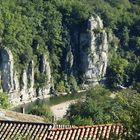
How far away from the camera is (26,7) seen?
467 feet

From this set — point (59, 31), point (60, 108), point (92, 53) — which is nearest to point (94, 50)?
point (92, 53)

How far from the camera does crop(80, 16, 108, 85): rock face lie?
448 feet

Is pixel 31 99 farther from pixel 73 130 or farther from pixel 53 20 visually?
pixel 73 130

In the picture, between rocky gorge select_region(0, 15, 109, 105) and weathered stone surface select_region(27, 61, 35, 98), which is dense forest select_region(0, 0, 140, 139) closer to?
weathered stone surface select_region(27, 61, 35, 98)

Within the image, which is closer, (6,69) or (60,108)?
(60,108)

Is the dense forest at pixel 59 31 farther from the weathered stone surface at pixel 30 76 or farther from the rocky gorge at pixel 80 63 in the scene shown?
the rocky gorge at pixel 80 63

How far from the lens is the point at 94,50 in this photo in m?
138

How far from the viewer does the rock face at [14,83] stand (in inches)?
4552

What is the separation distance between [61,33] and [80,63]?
9971 mm

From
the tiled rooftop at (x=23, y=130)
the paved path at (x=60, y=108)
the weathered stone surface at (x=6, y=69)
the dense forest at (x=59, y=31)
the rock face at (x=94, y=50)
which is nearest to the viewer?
the tiled rooftop at (x=23, y=130)

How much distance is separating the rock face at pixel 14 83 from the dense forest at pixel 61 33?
2.05m

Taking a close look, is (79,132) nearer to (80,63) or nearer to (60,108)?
(60,108)

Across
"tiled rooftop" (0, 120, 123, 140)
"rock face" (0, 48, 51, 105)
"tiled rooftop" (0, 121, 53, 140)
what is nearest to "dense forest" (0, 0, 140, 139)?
"rock face" (0, 48, 51, 105)

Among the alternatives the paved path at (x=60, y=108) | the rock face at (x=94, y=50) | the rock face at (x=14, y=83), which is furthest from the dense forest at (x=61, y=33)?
the paved path at (x=60, y=108)
